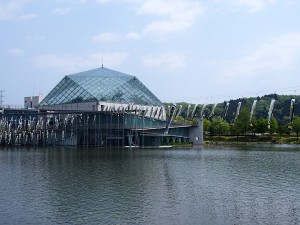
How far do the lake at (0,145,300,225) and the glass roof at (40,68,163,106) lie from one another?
6008cm

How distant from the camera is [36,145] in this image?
318ft

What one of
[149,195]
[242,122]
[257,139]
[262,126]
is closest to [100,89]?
[242,122]

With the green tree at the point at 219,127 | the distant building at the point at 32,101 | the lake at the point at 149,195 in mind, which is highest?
the distant building at the point at 32,101

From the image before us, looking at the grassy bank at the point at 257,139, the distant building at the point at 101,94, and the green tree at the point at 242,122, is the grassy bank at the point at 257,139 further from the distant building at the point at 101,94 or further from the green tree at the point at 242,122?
the distant building at the point at 101,94

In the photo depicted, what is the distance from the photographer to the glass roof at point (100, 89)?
10294 cm

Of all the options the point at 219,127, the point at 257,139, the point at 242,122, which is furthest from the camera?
the point at 219,127

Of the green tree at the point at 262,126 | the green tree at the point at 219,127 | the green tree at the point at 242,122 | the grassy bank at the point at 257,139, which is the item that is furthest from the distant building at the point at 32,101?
the green tree at the point at 262,126

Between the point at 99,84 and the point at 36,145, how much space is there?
21.6 metres

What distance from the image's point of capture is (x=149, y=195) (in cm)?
2806

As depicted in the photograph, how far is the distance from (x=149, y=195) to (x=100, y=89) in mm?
77711

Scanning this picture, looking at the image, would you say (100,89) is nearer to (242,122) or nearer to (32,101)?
(32,101)

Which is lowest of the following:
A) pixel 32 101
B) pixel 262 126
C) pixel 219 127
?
pixel 219 127

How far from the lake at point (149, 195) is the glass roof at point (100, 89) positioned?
6008 cm

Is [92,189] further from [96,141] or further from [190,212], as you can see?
[96,141]
